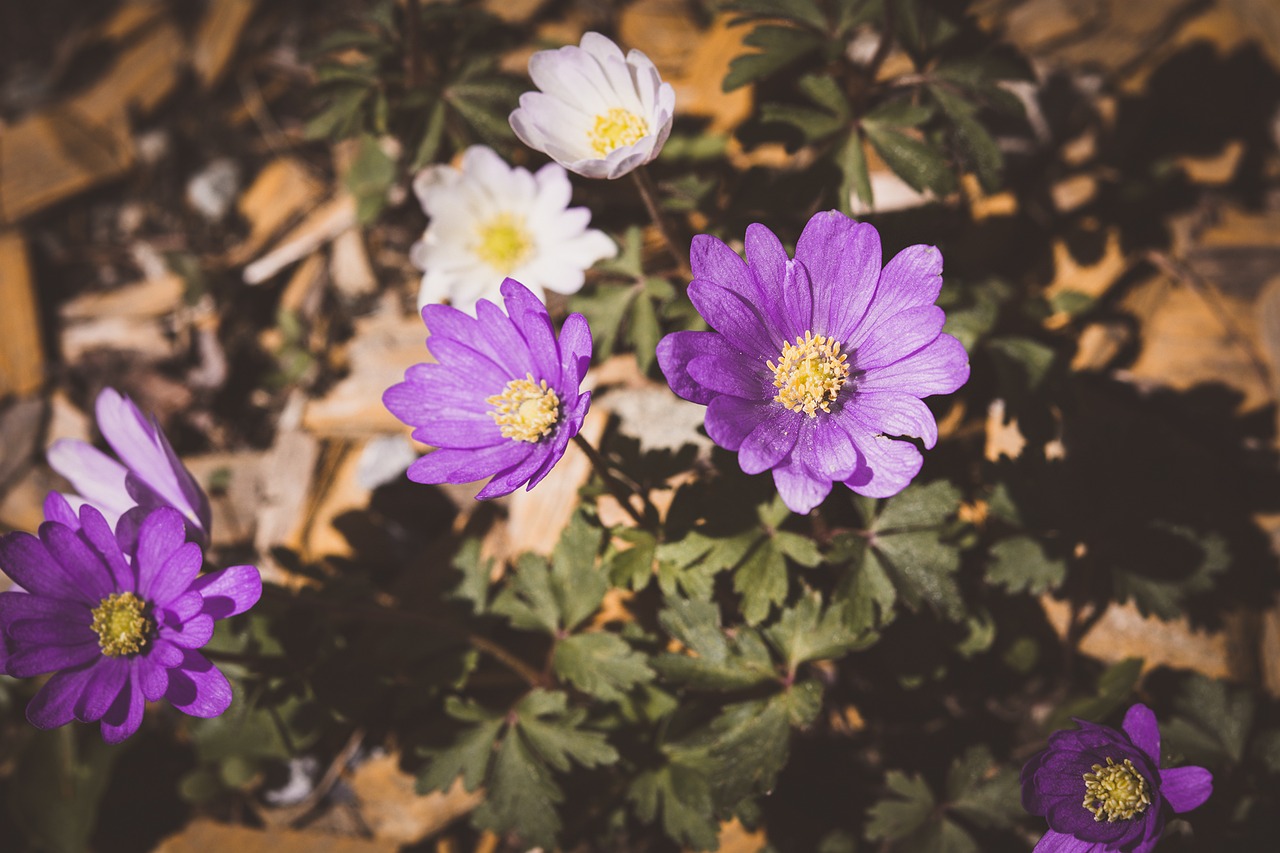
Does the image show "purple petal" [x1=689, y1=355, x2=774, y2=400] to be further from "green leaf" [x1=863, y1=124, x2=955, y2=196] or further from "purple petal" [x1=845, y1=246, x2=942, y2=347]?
"green leaf" [x1=863, y1=124, x2=955, y2=196]

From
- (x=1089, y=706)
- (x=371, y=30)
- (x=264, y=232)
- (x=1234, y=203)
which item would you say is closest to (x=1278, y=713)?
(x=1089, y=706)

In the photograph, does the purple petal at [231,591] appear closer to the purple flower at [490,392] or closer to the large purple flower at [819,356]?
the purple flower at [490,392]

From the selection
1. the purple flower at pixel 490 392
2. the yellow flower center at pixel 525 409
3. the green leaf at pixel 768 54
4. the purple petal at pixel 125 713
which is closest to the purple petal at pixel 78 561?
the purple petal at pixel 125 713

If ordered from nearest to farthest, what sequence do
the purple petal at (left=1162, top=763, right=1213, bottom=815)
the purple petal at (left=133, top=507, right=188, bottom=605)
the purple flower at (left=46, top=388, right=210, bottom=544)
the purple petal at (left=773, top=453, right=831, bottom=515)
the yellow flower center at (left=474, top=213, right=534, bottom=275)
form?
the purple petal at (left=773, top=453, right=831, bottom=515), the purple petal at (left=1162, top=763, right=1213, bottom=815), the purple petal at (left=133, top=507, right=188, bottom=605), the purple flower at (left=46, top=388, right=210, bottom=544), the yellow flower center at (left=474, top=213, right=534, bottom=275)

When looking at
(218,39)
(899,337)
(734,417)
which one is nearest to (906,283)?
(899,337)

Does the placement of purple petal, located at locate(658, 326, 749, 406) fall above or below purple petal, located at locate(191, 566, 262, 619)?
above

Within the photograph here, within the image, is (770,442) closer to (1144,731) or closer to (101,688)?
(1144,731)

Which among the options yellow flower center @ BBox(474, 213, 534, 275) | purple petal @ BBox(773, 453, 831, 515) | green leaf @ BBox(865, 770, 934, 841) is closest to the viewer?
purple petal @ BBox(773, 453, 831, 515)

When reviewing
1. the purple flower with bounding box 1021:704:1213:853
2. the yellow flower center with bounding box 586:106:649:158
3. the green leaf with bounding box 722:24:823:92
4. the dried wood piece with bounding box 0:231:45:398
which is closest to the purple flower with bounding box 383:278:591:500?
the yellow flower center with bounding box 586:106:649:158
